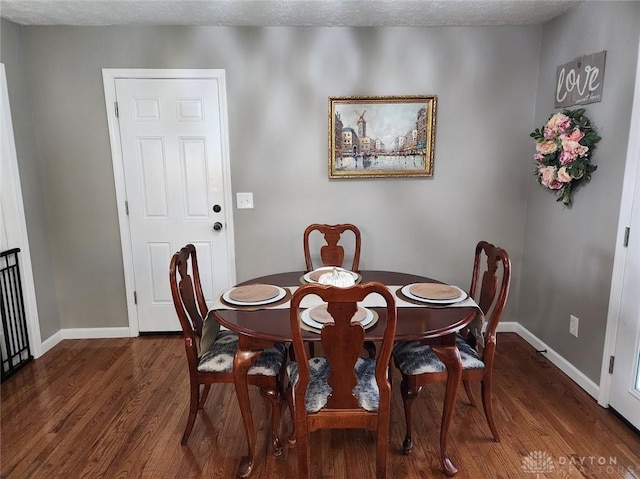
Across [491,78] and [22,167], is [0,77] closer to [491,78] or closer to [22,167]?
[22,167]

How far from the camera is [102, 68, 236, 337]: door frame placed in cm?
285

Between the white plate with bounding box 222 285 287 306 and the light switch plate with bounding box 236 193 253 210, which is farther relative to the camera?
the light switch plate with bounding box 236 193 253 210

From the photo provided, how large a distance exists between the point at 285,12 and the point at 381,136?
3.45 ft

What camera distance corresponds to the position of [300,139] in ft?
9.73

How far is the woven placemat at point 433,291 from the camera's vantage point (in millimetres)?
1976

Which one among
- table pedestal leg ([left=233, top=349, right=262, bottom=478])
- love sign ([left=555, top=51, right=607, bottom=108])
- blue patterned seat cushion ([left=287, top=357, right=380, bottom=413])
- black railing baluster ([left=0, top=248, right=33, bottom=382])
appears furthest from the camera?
black railing baluster ([left=0, top=248, right=33, bottom=382])

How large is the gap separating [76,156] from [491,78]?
3138 mm

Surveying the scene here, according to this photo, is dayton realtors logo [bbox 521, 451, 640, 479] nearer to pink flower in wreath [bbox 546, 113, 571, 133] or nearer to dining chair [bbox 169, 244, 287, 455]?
dining chair [bbox 169, 244, 287, 455]

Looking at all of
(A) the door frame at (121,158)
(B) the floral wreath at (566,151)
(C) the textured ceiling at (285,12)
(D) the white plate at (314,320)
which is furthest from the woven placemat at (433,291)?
(C) the textured ceiling at (285,12)

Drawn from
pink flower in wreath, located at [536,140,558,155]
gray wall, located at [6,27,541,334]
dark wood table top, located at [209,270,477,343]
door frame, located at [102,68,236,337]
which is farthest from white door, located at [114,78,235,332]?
pink flower in wreath, located at [536,140,558,155]

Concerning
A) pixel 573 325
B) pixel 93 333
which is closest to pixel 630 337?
pixel 573 325

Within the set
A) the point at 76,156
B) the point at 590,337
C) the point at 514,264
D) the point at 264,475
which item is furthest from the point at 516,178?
the point at 76,156

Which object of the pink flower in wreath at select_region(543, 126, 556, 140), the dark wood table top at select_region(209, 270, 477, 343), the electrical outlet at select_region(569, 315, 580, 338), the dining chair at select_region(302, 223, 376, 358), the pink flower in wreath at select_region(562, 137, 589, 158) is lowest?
the electrical outlet at select_region(569, 315, 580, 338)

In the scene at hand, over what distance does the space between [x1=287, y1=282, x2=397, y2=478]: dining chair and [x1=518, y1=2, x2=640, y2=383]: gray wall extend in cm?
157
